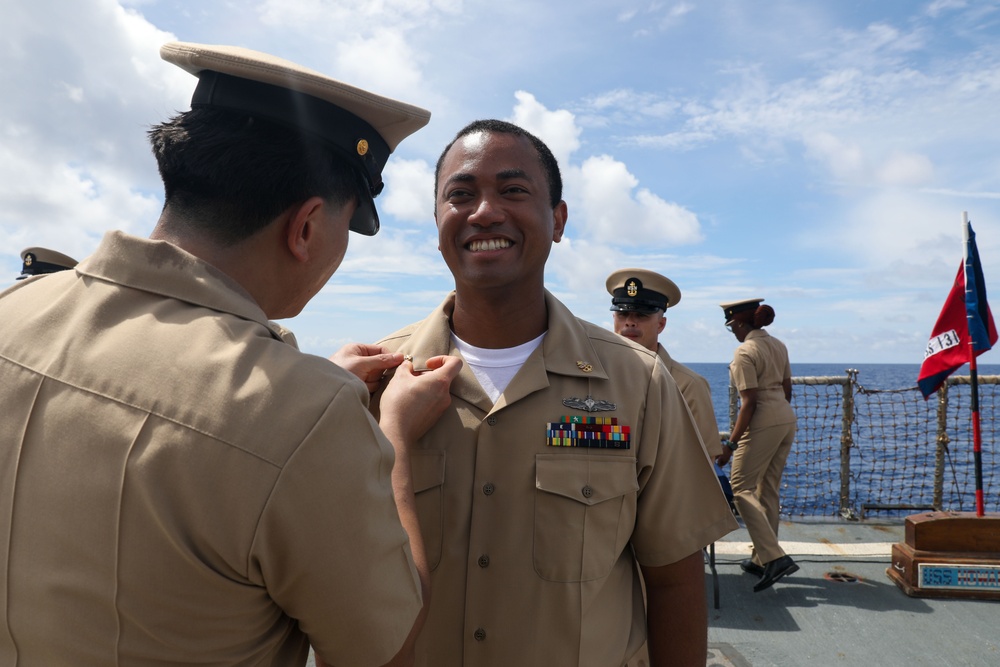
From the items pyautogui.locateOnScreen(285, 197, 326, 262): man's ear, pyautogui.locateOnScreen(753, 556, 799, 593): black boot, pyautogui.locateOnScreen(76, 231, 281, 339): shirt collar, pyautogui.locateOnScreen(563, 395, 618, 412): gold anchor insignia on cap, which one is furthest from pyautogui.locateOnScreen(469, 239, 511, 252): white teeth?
→ pyautogui.locateOnScreen(753, 556, 799, 593): black boot

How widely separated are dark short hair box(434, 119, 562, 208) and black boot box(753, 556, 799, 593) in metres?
4.01

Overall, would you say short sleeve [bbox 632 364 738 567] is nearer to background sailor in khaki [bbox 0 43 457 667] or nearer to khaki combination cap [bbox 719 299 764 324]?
background sailor in khaki [bbox 0 43 457 667]

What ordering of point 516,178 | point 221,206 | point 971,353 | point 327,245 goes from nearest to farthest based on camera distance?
1. point 221,206
2. point 327,245
3. point 516,178
4. point 971,353

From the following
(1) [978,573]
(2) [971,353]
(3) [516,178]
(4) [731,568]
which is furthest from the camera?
(4) [731,568]

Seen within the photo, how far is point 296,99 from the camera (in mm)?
1292

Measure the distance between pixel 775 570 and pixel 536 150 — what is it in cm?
424

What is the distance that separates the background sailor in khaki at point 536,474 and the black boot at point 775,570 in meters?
3.55

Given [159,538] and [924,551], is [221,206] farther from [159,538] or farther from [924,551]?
[924,551]

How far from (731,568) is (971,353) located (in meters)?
2.48

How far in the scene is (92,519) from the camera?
0.97 meters

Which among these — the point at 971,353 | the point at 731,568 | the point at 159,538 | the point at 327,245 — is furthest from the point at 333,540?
the point at 971,353

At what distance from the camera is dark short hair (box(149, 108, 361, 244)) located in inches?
46.4

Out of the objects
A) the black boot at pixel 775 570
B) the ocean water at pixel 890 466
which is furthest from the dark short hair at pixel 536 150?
the ocean water at pixel 890 466

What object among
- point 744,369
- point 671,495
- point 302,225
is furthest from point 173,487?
point 744,369
